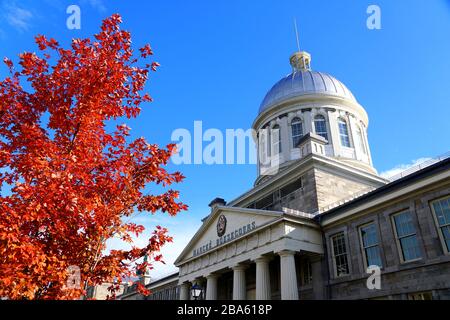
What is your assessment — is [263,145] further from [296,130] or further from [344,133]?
[344,133]

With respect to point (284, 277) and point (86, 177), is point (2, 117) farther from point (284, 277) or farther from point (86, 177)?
point (284, 277)

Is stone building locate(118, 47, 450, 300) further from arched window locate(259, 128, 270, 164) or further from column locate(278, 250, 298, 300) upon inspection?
arched window locate(259, 128, 270, 164)

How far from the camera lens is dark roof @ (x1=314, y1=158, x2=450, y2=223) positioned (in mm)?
16438

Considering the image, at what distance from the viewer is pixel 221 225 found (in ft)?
92.3

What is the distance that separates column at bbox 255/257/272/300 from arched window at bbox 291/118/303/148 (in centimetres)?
1666

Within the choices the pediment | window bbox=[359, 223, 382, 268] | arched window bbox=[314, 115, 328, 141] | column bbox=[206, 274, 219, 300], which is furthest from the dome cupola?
window bbox=[359, 223, 382, 268]

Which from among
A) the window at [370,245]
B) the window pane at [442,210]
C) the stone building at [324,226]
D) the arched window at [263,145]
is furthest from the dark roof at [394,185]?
the arched window at [263,145]

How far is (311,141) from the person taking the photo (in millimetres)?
28297

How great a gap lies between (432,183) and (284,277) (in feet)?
30.5

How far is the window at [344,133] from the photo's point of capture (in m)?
36.5

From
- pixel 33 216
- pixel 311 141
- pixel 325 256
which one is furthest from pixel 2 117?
pixel 311 141

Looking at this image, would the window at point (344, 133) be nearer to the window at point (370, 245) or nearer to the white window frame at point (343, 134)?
the white window frame at point (343, 134)

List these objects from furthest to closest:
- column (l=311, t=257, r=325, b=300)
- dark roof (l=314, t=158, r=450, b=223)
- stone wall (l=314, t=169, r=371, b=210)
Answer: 1. stone wall (l=314, t=169, r=371, b=210)
2. column (l=311, t=257, r=325, b=300)
3. dark roof (l=314, t=158, r=450, b=223)

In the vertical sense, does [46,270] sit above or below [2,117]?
below
